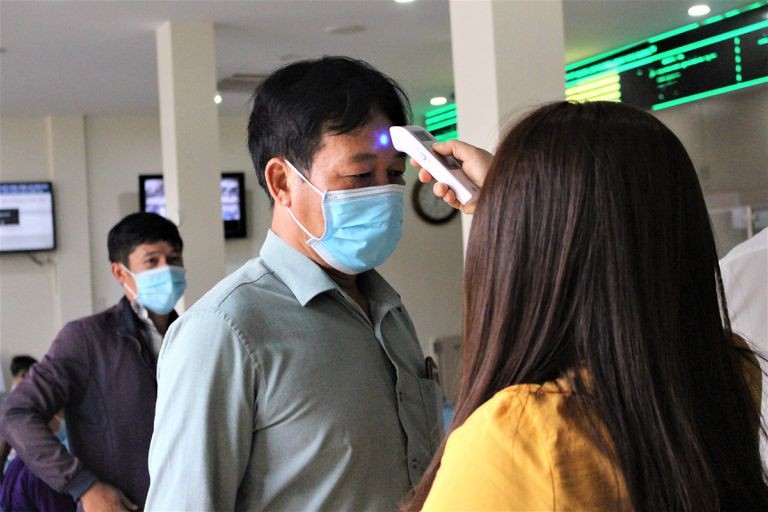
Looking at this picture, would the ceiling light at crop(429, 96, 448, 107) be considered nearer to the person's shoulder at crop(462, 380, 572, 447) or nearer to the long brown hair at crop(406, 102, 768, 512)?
the long brown hair at crop(406, 102, 768, 512)

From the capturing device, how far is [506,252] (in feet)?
2.94

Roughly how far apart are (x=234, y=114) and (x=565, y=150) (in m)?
7.91

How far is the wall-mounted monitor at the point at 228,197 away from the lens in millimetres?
8352

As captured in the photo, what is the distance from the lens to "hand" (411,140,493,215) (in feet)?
4.51

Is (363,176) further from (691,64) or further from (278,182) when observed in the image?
(691,64)

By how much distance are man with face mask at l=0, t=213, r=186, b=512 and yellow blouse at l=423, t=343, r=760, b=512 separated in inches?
75.4

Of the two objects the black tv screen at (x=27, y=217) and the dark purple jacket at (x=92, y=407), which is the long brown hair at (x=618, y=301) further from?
the black tv screen at (x=27, y=217)

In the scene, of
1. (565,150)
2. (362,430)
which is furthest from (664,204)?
(362,430)

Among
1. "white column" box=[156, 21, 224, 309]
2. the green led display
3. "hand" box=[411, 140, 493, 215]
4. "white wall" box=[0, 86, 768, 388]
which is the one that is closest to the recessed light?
"white column" box=[156, 21, 224, 309]

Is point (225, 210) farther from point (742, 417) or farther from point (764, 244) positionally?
point (742, 417)

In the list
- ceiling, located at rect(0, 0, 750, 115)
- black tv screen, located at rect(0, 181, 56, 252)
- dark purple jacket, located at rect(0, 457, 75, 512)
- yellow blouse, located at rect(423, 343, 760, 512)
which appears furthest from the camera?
black tv screen, located at rect(0, 181, 56, 252)

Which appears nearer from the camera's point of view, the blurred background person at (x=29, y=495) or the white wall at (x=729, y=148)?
the blurred background person at (x=29, y=495)

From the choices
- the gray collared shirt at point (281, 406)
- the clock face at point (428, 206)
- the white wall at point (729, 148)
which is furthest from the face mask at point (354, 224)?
the clock face at point (428, 206)

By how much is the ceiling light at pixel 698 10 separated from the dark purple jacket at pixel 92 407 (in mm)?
3755
